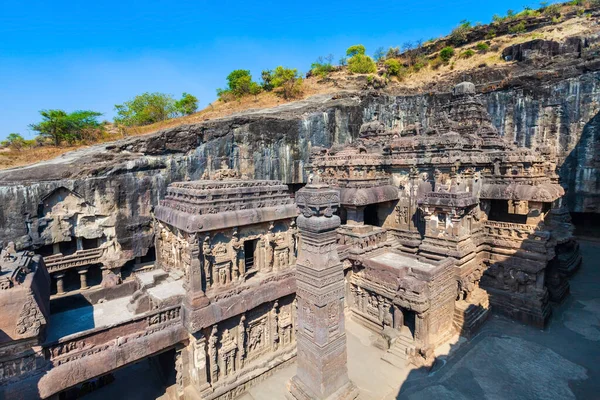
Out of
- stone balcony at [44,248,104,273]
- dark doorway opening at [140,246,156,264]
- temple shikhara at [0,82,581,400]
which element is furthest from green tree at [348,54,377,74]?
stone balcony at [44,248,104,273]

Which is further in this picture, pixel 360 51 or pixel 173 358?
pixel 360 51

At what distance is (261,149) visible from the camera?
1947 cm

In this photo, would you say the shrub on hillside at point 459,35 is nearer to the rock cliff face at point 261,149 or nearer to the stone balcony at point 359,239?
the rock cliff face at point 261,149

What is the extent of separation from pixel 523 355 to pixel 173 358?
471 inches

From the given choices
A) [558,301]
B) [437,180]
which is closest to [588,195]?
[558,301]

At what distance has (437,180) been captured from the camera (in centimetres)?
1431

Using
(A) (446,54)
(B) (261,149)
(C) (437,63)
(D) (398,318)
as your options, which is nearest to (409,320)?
(D) (398,318)

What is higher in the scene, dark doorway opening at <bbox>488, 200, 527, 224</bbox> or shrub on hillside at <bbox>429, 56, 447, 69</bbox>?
shrub on hillside at <bbox>429, 56, 447, 69</bbox>

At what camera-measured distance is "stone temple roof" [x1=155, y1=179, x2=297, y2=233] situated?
348 inches

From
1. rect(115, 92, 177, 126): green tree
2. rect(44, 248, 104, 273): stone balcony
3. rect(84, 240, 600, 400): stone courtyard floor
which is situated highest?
rect(115, 92, 177, 126): green tree

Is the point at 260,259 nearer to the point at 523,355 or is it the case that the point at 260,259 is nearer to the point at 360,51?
the point at 523,355

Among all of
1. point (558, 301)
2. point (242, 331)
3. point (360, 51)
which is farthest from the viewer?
point (360, 51)

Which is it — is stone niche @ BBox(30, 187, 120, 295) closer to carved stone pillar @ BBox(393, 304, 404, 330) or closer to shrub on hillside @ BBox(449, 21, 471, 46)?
carved stone pillar @ BBox(393, 304, 404, 330)

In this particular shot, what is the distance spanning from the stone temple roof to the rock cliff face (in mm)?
1899
